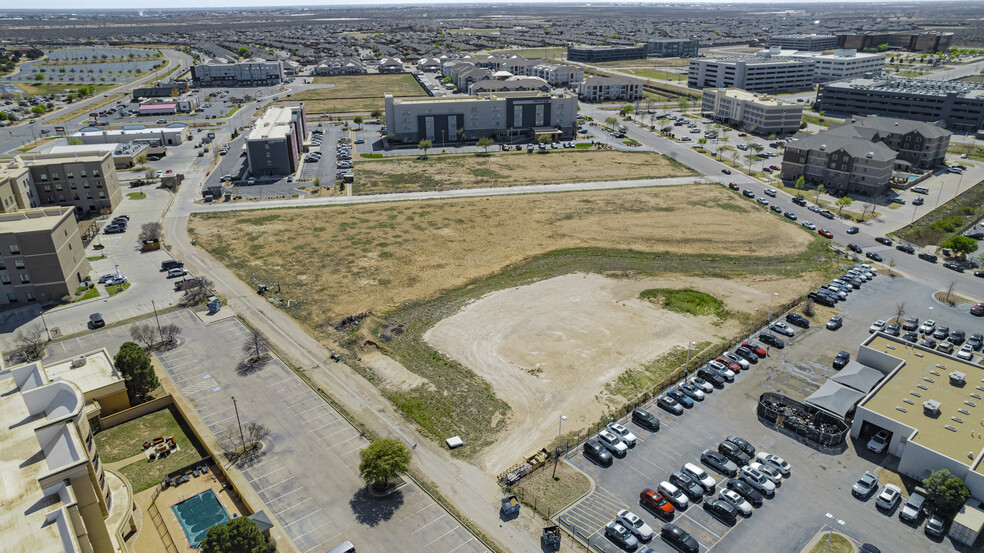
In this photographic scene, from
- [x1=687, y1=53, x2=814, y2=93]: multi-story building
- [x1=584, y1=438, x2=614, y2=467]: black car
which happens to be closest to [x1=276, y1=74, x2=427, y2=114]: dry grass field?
[x1=687, y1=53, x2=814, y2=93]: multi-story building

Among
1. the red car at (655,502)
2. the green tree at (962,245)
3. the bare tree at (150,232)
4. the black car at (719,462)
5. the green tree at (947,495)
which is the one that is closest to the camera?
the green tree at (947,495)

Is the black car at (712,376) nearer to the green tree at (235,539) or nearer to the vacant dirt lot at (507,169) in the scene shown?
the green tree at (235,539)

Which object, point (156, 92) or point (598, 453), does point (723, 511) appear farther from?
point (156, 92)

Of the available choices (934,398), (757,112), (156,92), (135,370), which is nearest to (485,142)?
(757,112)

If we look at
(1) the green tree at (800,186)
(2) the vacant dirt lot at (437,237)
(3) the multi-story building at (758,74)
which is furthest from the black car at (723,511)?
(3) the multi-story building at (758,74)

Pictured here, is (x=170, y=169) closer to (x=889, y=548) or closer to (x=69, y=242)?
(x=69, y=242)

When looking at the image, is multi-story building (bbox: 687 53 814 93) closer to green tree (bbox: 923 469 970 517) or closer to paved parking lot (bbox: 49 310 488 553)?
green tree (bbox: 923 469 970 517)
